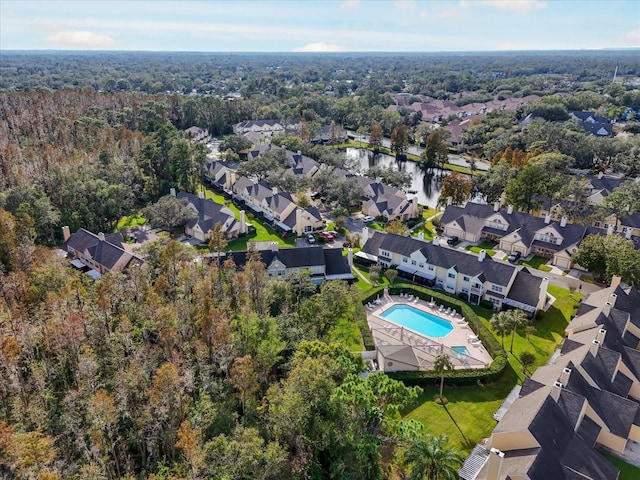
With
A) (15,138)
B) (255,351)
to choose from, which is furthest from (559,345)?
(15,138)

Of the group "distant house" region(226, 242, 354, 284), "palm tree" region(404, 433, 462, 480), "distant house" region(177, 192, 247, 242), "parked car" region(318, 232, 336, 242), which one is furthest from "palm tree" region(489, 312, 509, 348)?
"distant house" region(177, 192, 247, 242)

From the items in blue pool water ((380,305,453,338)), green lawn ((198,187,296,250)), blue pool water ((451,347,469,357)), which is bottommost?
blue pool water ((380,305,453,338))

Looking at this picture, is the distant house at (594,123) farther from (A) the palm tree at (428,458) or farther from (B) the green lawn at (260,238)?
Answer: (A) the palm tree at (428,458)

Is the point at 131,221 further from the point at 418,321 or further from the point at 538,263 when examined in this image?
the point at 538,263

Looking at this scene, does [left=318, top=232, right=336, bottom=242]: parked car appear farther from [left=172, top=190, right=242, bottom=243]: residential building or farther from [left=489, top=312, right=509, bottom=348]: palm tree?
[left=489, top=312, right=509, bottom=348]: palm tree

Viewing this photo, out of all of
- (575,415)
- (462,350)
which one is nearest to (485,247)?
(462,350)

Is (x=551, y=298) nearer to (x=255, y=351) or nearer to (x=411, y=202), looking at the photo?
(x=411, y=202)

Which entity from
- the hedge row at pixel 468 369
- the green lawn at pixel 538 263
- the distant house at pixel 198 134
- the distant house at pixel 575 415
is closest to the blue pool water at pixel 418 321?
the hedge row at pixel 468 369
